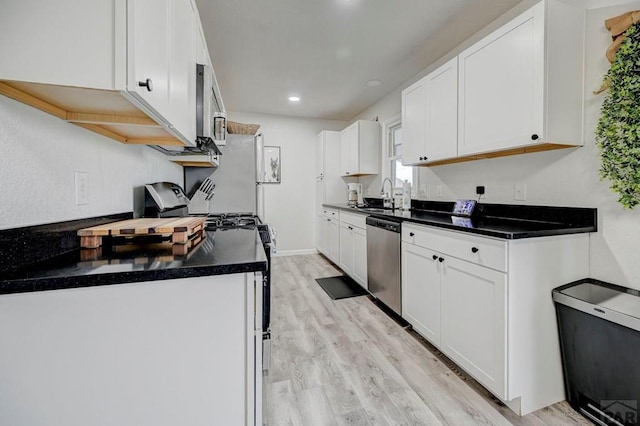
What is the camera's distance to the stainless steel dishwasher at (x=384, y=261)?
248cm

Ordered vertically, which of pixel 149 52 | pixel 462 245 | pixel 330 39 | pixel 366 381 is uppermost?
pixel 330 39

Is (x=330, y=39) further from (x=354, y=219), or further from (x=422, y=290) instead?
(x=422, y=290)

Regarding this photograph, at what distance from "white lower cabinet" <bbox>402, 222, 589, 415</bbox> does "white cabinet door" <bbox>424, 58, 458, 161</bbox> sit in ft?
2.82

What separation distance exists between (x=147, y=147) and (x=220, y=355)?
4.53ft

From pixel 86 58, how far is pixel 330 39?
2.29 metres

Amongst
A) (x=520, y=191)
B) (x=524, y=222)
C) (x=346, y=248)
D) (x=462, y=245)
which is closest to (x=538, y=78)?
(x=520, y=191)

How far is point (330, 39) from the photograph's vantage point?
2578mm

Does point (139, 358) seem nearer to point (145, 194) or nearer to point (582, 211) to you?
point (145, 194)

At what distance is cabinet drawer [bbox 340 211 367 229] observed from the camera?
10.7ft

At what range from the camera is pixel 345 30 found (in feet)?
8.01

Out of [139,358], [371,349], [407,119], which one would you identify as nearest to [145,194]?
[139,358]

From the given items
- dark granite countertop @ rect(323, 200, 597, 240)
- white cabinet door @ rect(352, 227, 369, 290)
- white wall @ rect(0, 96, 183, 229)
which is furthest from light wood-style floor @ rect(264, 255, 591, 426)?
white wall @ rect(0, 96, 183, 229)

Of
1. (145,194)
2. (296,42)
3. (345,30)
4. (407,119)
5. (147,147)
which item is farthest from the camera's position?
(407,119)

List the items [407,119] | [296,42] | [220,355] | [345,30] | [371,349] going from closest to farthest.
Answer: [220,355]
[371,349]
[345,30]
[296,42]
[407,119]
